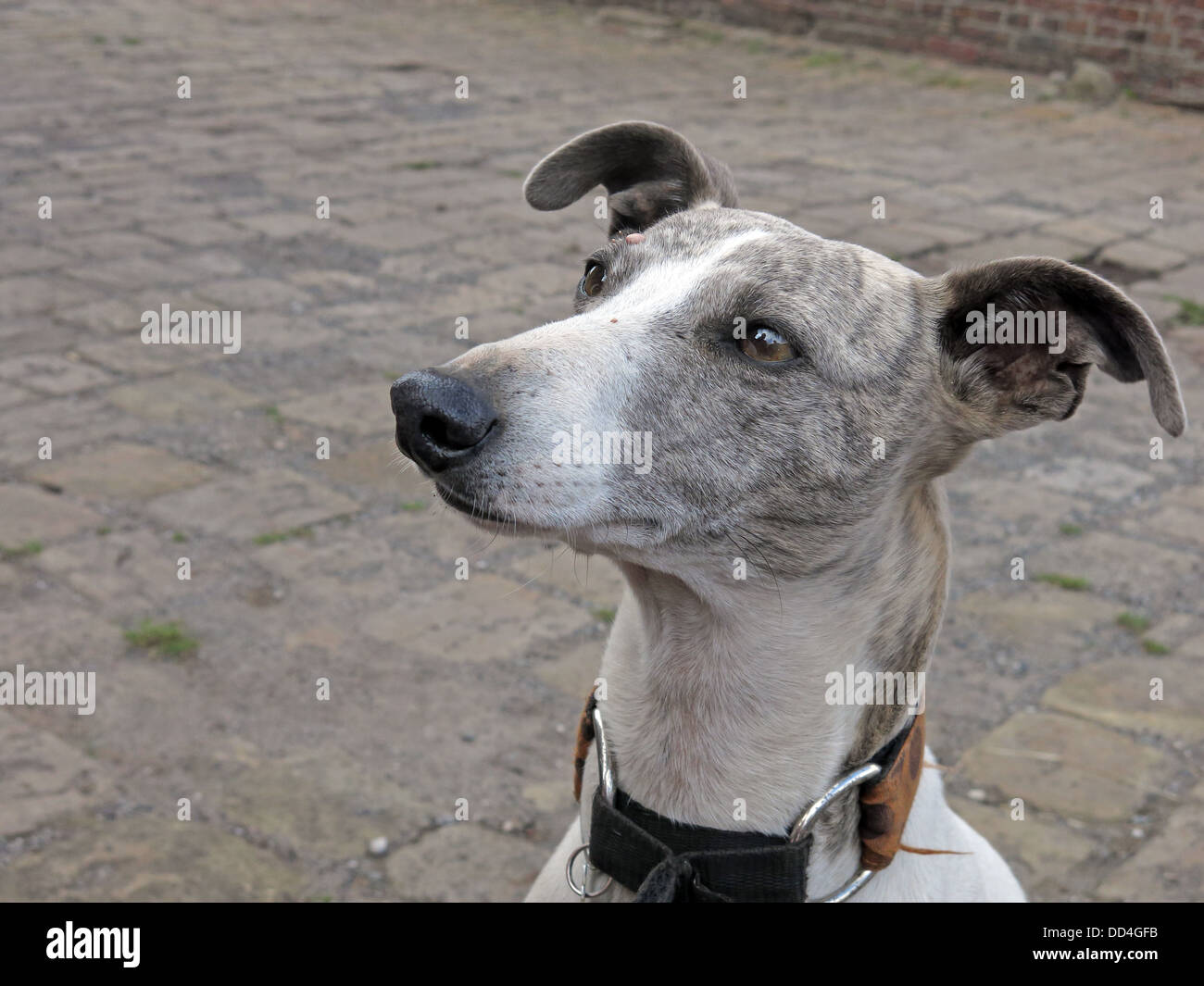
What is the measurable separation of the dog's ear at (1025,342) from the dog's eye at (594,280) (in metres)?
0.67

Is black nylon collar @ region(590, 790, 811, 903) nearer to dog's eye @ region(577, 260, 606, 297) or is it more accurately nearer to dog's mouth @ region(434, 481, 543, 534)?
dog's mouth @ region(434, 481, 543, 534)

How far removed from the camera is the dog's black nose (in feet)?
7.35

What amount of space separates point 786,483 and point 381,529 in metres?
2.74

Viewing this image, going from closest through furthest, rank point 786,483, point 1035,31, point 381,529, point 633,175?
point 786,483
point 633,175
point 381,529
point 1035,31

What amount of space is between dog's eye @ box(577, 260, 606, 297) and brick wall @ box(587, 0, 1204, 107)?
10.3m

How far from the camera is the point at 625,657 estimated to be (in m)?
2.66

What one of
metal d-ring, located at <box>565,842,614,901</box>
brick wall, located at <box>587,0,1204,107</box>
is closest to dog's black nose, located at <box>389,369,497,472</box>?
metal d-ring, located at <box>565,842,614,901</box>

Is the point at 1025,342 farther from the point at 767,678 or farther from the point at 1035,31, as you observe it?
the point at 1035,31

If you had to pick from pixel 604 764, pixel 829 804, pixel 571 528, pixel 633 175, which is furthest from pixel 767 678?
pixel 633 175

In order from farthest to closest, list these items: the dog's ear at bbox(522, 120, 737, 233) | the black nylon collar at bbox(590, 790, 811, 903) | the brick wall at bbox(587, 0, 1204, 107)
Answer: the brick wall at bbox(587, 0, 1204, 107) → the dog's ear at bbox(522, 120, 737, 233) → the black nylon collar at bbox(590, 790, 811, 903)

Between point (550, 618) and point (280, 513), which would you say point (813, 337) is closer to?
point (550, 618)

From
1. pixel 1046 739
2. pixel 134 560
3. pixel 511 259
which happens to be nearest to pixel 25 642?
pixel 134 560

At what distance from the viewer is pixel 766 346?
256cm

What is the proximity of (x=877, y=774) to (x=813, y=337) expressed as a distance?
2.67 feet
